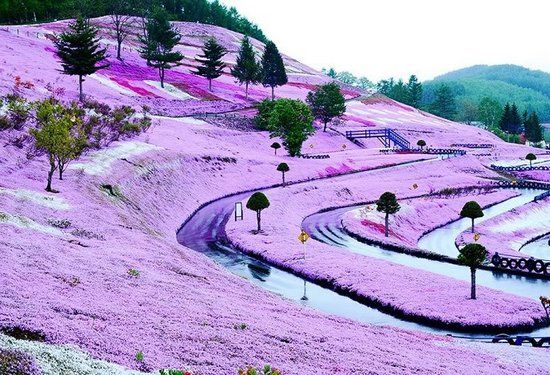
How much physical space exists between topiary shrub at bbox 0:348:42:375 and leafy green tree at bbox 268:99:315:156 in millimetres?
71292

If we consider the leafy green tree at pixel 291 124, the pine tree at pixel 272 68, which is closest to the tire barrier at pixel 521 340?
the leafy green tree at pixel 291 124

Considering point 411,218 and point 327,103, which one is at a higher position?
point 327,103

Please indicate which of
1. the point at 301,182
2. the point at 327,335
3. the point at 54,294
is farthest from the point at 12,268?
the point at 301,182

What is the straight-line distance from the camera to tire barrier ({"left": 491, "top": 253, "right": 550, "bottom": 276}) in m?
38.6

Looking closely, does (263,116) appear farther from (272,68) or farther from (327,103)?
(272,68)

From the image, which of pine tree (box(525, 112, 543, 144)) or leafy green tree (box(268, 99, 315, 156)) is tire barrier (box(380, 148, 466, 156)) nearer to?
leafy green tree (box(268, 99, 315, 156))

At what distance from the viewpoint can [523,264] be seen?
1617 inches

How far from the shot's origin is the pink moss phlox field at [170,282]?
50.7ft

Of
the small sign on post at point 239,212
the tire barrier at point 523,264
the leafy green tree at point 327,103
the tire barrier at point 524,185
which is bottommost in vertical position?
the small sign on post at point 239,212

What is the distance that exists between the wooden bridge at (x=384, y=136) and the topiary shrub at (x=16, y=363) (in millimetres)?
101009

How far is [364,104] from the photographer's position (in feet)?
525

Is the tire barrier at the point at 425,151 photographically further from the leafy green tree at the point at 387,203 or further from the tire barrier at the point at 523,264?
the tire barrier at the point at 523,264

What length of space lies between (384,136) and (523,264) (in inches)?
2990

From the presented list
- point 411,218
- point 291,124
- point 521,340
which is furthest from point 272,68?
point 521,340
